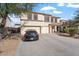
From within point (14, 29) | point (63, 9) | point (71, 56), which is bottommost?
point (71, 56)

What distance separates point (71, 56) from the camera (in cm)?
545

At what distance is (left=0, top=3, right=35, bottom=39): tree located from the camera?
5.63m

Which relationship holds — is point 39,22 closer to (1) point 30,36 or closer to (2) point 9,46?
(1) point 30,36

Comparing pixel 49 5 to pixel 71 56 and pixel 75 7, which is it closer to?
pixel 75 7

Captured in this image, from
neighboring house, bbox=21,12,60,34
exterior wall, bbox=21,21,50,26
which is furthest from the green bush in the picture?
exterior wall, bbox=21,21,50,26

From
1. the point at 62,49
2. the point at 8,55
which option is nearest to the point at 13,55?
the point at 8,55

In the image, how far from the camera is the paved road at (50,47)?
550cm

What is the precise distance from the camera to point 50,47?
5.62 m

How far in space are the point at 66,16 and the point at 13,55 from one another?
1451 millimetres

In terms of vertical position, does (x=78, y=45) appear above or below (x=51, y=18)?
below

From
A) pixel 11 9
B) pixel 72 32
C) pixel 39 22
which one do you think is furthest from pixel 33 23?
pixel 72 32

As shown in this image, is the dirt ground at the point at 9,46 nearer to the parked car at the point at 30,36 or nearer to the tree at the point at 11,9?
the parked car at the point at 30,36

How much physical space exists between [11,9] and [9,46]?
84 centimetres

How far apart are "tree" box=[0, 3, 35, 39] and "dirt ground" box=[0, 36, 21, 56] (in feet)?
1.14
